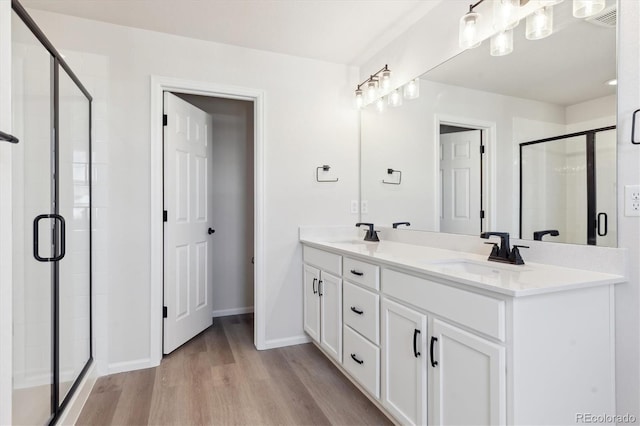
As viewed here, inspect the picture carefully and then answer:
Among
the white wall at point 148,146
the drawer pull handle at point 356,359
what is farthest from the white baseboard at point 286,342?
the drawer pull handle at point 356,359

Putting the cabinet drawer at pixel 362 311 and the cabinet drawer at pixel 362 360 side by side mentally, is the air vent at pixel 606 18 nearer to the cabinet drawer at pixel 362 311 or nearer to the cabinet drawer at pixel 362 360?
the cabinet drawer at pixel 362 311

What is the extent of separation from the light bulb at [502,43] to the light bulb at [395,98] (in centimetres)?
82

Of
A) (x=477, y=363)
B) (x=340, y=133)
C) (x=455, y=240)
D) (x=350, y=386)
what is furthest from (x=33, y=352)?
(x=340, y=133)

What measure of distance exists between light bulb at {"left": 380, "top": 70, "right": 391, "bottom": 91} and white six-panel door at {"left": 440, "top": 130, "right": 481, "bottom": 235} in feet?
A: 2.27

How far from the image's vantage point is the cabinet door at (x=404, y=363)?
55.8 inches

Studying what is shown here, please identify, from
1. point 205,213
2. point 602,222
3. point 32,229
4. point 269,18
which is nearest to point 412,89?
point 269,18

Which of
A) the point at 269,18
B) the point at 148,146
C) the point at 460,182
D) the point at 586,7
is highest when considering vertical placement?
the point at 269,18

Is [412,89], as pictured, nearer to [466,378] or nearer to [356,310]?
[356,310]

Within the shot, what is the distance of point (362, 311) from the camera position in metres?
1.87

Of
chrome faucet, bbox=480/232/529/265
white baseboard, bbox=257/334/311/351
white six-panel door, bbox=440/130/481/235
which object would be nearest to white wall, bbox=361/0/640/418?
chrome faucet, bbox=480/232/529/265

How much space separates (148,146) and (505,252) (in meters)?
2.33

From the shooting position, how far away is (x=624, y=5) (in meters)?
1.25

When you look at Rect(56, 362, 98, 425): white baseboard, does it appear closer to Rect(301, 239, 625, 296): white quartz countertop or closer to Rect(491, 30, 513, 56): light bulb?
Rect(301, 239, 625, 296): white quartz countertop

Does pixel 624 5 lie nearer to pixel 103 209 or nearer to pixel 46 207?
pixel 46 207
